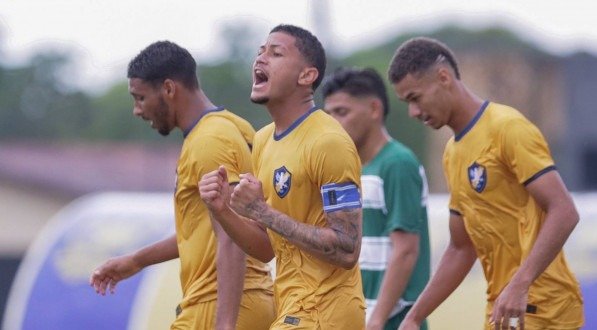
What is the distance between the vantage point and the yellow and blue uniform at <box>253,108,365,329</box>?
6660 millimetres

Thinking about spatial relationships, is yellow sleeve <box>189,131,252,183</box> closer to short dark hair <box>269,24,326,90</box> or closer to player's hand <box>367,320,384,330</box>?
short dark hair <box>269,24,326,90</box>

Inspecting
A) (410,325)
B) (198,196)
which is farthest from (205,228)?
(410,325)

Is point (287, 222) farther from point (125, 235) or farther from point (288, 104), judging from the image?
point (125, 235)

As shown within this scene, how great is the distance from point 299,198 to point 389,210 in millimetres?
2163

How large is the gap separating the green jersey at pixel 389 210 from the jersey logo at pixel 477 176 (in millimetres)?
1322

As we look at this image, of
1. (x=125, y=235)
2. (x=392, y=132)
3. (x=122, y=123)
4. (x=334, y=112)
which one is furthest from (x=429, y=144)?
(x=334, y=112)

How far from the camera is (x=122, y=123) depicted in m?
64.7

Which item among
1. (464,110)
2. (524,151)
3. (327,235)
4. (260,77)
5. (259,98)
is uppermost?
(260,77)

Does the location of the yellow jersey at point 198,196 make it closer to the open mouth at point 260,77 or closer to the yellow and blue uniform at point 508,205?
the open mouth at point 260,77

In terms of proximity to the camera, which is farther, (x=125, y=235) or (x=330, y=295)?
(x=125, y=235)

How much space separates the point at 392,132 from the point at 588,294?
143 ft

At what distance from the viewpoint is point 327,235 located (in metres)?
6.59

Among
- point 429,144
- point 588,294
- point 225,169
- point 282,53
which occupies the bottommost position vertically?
point 588,294

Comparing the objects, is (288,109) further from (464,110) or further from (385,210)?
(385,210)
